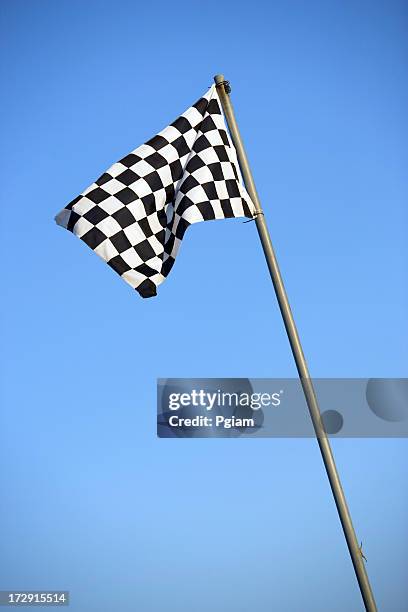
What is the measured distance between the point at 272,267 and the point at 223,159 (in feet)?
4.63

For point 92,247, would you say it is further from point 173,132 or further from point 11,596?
point 11,596

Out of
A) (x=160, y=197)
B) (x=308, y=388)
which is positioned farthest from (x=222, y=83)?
(x=308, y=388)

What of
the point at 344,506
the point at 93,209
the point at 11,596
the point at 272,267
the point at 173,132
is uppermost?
the point at 11,596

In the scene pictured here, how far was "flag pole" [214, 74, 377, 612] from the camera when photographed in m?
5.47

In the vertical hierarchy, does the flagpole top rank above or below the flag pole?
above

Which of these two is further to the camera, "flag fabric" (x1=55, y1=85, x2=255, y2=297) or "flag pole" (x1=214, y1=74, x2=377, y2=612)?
"flag fabric" (x1=55, y1=85, x2=255, y2=297)

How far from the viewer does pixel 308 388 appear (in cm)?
563

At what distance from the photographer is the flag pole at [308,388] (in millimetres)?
5469

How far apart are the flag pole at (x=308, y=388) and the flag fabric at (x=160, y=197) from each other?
331 millimetres

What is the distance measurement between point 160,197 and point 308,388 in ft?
8.00

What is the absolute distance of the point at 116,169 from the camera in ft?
22.5

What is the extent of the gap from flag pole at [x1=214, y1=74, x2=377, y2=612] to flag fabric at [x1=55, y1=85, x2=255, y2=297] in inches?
13.0

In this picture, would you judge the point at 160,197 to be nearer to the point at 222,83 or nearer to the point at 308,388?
the point at 222,83

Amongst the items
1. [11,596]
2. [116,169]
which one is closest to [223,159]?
[116,169]
